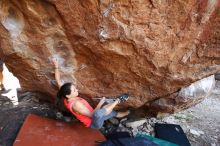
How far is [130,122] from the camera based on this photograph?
437 cm

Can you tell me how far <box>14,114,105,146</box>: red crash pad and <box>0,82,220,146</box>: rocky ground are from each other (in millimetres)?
160

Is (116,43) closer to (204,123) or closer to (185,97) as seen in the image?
(185,97)

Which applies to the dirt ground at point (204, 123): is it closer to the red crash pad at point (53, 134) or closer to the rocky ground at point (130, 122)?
the rocky ground at point (130, 122)

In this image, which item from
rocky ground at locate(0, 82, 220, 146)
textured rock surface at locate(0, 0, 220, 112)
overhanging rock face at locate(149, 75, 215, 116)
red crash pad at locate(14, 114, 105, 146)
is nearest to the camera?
textured rock surface at locate(0, 0, 220, 112)

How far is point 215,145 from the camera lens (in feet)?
14.7

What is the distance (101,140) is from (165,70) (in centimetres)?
114

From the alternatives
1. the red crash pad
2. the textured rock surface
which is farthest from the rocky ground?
the textured rock surface

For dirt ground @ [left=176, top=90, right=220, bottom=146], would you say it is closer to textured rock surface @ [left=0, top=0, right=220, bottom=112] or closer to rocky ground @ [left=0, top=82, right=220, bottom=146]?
rocky ground @ [left=0, top=82, right=220, bottom=146]

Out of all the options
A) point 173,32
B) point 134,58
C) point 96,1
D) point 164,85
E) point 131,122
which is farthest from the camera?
point 131,122

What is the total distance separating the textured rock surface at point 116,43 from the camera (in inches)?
114

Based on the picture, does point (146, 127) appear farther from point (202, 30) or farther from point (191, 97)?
point (202, 30)

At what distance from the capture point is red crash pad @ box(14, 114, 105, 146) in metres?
3.53

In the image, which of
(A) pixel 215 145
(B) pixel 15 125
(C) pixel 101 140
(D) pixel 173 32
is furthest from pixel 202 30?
(B) pixel 15 125

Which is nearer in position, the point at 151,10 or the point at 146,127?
the point at 151,10
